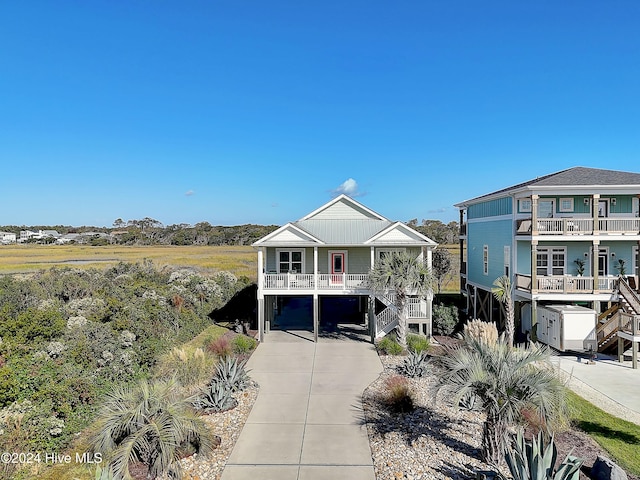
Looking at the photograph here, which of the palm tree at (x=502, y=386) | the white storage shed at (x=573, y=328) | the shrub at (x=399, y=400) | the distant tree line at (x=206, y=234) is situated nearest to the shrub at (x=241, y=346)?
the shrub at (x=399, y=400)

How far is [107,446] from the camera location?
7.05 m

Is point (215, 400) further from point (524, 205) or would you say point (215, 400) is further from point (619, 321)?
point (524, 205)

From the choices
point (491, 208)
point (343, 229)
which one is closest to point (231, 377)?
point (343, 229)

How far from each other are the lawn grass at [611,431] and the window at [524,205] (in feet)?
32.6

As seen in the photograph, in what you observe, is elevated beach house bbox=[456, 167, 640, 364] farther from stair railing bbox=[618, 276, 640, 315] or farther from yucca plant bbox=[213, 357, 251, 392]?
yucca plant bbox=[213, 357, 251, 392]

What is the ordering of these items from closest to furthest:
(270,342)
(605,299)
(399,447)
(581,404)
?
(399,447), (581,404), (605,299), (270,342)

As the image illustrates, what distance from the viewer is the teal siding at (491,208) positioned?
19.5m

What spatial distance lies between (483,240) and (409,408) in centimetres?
1486

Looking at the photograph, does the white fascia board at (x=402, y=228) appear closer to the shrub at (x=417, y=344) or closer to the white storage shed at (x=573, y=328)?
the shrub at (x=417, y=344)

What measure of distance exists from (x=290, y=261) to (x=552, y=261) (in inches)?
523

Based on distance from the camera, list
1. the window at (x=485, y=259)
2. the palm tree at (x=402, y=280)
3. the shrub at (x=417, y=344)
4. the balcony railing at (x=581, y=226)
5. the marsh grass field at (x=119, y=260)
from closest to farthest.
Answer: the shrub at (x=417, y=344) < the palm tree at (x=402, y=280) < the balcony railing at (x=581, y=226) < the window at (x=485, y=259) < the marsh grass field at (x=119, y=260)

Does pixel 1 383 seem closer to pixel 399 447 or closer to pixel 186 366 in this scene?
pixel 186 366

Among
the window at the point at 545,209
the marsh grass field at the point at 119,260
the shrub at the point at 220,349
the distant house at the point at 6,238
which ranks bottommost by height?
the shrub at the point at 220,349

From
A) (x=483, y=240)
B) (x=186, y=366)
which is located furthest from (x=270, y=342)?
(x=483, y=240)
